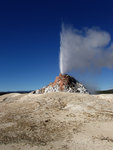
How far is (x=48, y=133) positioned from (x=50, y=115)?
3.98 m

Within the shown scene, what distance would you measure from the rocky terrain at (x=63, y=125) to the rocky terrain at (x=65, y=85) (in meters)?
7.40

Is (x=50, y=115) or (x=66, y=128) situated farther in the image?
(x=50, y=115)

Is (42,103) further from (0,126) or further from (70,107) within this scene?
(0,126)

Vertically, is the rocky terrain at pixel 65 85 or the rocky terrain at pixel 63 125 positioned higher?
the rocky terrain at pixel 65 85

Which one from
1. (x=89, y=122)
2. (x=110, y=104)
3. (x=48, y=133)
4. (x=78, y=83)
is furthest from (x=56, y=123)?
(x=78, y=83)

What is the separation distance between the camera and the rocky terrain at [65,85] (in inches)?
980

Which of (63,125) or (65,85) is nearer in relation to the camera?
(63,125)

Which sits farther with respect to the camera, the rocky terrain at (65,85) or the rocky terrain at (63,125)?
the rocky terrain at (65,85)

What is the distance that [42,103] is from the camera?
16.5 m

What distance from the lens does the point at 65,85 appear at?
2514 centimetres

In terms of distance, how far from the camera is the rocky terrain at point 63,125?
288 inches

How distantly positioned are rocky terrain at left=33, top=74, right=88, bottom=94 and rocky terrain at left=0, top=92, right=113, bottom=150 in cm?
740

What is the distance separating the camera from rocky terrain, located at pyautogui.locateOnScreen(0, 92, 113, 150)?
7.30 m

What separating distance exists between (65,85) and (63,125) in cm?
1497
